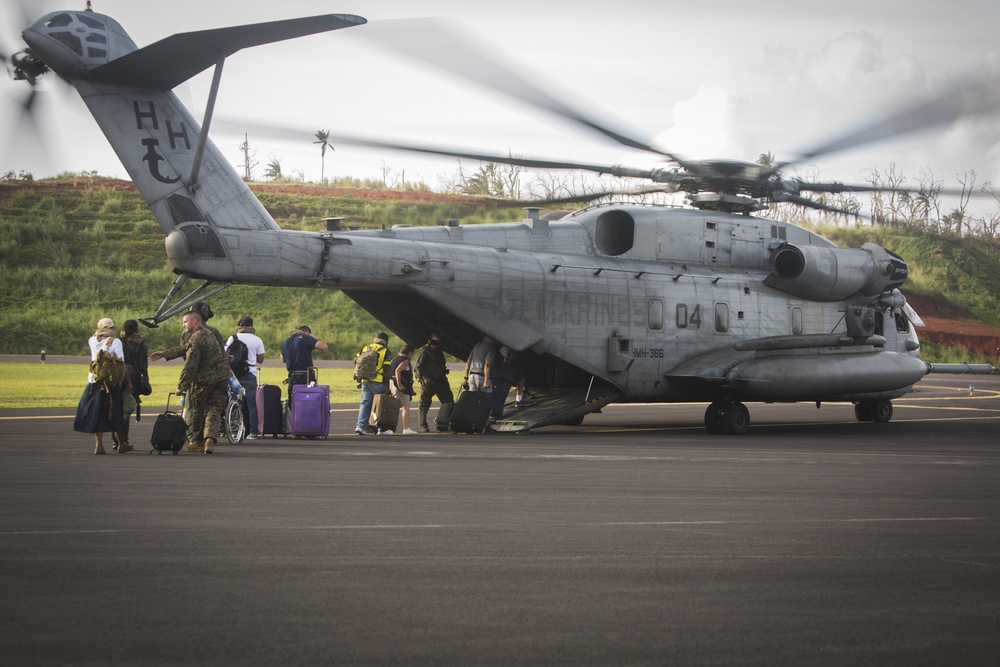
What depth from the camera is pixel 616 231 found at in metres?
22.5

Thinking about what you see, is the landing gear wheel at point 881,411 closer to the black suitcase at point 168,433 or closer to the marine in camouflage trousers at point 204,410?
the marine in camouflage trousers at point 204,410

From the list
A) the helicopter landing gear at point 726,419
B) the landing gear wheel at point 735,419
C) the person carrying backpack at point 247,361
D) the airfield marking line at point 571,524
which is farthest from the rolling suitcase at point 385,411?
the airfield marking line at point 571,524

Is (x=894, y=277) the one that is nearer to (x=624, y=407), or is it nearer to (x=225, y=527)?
(x=624, y=407)

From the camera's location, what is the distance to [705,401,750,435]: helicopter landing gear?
2167cm

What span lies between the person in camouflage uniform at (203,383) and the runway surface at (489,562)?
29.2 inches

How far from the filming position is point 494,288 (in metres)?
20.0

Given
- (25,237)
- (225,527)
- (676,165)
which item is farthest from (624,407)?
(25,237)

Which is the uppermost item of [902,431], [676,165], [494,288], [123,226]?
[123,226]

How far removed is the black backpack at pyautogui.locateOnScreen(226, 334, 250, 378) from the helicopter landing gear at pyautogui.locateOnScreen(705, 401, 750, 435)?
9303 mm

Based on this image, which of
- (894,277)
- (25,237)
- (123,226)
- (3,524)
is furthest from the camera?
(123,226)

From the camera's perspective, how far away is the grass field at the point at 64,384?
27172 millimetres

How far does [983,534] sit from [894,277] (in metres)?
17.3

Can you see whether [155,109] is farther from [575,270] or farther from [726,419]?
[726,419]

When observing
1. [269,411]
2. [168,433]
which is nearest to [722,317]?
[269,411]
